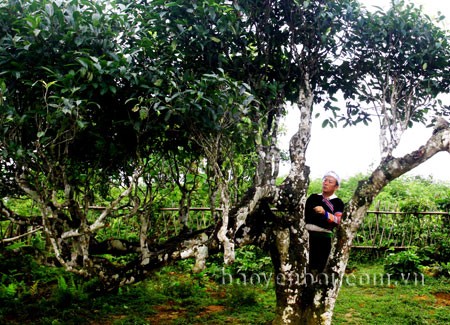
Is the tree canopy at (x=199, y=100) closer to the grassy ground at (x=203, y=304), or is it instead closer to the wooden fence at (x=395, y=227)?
the grassy ground at (x=203, y=304)

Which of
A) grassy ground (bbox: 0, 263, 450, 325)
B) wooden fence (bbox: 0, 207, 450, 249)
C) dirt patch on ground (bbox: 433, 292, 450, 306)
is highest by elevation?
wooden fence (bbox: 0, 207, 450, 249)

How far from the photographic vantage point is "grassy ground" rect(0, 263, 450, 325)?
5.69 m

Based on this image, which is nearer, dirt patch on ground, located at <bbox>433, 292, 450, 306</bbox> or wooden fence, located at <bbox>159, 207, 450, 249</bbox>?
dirt patch on ground, located at <bbox>433, 292, 450, 306</bbox>

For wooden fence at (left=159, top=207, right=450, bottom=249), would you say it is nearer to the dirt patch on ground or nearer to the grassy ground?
the grassy ground

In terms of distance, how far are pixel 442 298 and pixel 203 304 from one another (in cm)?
395

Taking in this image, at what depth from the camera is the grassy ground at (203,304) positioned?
18.7ft

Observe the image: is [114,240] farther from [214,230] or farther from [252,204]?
[252,204]

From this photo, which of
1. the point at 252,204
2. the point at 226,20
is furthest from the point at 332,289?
the point at 226,20

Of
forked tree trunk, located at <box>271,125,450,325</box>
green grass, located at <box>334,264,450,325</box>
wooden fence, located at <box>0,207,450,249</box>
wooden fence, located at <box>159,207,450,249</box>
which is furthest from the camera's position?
wooden fence, located at <box>159,207,450,249</box>

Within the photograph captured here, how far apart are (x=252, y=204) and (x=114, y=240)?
1.84 m

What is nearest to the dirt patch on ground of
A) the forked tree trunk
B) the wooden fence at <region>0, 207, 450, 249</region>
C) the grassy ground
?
the grassy ground

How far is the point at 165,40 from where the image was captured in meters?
4.24

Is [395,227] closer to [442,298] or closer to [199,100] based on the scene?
[442,298]

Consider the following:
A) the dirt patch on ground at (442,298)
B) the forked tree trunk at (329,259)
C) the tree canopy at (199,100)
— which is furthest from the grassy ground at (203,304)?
the tree canopy at (199,100)
